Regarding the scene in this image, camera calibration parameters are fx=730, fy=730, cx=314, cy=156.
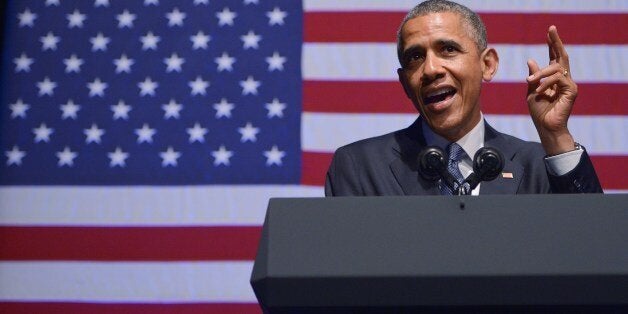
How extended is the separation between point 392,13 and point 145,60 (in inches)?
38.2

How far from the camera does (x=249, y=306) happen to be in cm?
254

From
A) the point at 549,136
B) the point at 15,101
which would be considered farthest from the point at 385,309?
the point at 15,101

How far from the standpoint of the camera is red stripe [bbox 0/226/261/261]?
8.49 feet

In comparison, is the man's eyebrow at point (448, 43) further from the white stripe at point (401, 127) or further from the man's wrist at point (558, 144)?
A: the white stripe at point (401, 127)

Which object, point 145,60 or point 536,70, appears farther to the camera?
point 145,60

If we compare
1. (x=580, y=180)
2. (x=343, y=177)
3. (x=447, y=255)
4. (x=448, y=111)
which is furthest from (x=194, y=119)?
(x=447, y=255)

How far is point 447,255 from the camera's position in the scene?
0.80 meters

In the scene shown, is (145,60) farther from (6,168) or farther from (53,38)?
A: (6,168)

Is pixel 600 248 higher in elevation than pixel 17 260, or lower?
higher

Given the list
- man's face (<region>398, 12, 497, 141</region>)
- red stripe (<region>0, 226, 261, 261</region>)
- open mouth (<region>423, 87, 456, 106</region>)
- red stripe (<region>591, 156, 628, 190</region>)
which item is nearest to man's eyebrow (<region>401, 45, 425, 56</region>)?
man's face (<region>398, 12, 497, 141</region>)

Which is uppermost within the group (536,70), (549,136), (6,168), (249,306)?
(536,70)

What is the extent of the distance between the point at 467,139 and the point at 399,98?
3.80 ft

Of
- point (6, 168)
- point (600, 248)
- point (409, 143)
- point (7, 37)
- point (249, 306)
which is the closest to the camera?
point (600, 248)

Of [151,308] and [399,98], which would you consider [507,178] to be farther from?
[151,308]
